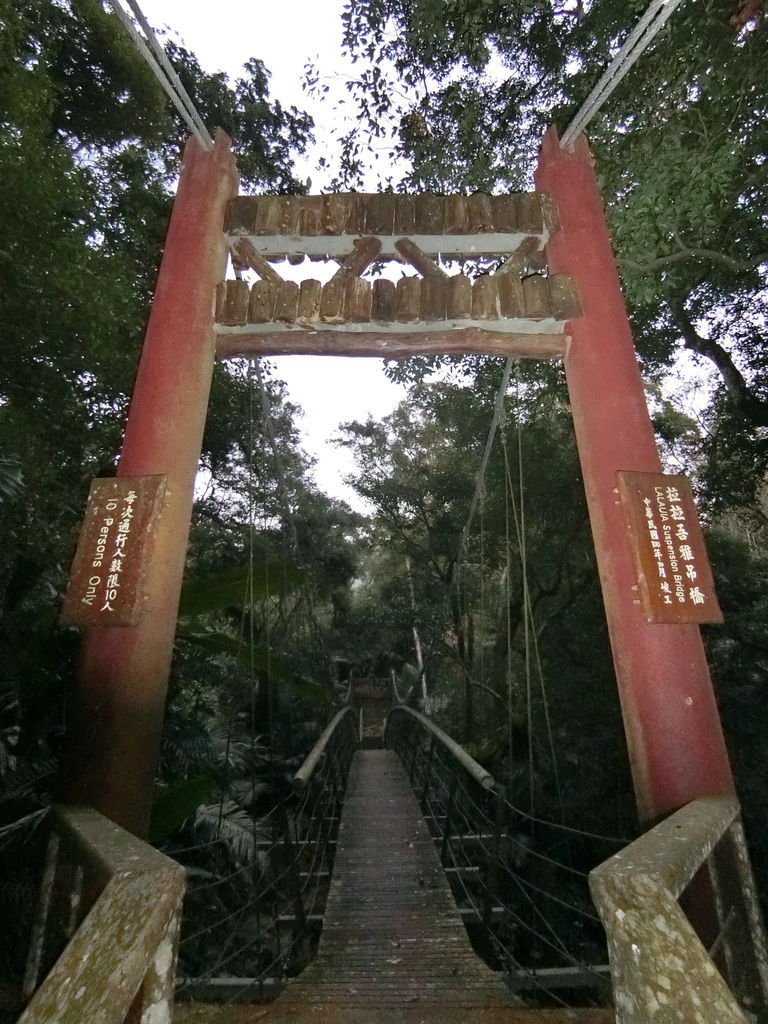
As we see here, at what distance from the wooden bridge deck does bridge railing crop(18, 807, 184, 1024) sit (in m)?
0.95

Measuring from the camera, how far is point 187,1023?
1.70 metres

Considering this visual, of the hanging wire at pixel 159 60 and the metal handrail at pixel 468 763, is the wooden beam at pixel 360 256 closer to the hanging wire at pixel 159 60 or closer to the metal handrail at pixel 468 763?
the hanging wire at pixel 159 60

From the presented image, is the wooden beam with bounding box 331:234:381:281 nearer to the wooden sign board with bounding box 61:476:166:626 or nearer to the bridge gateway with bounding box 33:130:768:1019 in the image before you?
the bridge gateway with bounding box 33:130:768:1019

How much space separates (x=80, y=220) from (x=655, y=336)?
6.49m

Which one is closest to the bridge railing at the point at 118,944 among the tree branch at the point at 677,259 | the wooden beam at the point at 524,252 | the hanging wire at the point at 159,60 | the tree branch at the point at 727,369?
the hanging wire at the point at 159,60

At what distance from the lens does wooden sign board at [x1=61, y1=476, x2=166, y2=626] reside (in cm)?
204

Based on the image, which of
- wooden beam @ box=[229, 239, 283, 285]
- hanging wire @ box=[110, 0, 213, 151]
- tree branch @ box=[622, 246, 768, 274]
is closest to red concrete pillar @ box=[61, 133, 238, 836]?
wooden beam @ box=[229, 239, 283, 285]

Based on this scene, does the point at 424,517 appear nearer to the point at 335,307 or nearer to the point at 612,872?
the point at 335,307

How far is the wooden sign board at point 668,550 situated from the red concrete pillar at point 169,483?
1.84m

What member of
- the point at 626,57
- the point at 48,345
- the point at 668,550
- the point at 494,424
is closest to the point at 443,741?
the point at 668,550

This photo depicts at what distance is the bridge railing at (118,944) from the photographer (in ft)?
2.72

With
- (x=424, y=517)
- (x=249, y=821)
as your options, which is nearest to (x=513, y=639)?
(x=424, y=517)

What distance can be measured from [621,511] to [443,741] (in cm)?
215

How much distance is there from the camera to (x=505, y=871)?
2951 millimetres
